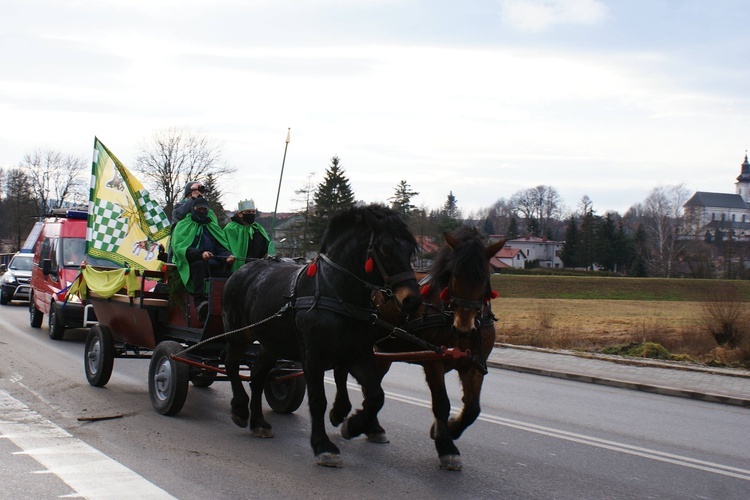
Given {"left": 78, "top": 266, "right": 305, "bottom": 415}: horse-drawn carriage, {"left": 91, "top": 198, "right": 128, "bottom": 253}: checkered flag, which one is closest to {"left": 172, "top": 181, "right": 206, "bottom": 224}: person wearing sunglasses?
{"left": 78, "top": 266, "right": 305, "bottom": 415}: horse-drawn carriage

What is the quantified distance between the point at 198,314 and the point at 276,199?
2.11 meters

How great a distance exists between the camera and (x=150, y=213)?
32.9 ft

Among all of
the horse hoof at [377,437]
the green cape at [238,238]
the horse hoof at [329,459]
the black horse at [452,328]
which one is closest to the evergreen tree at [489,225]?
the green cape at [238,238]

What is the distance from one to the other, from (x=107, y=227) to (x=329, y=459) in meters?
5.29

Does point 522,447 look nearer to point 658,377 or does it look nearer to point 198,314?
point 198,314

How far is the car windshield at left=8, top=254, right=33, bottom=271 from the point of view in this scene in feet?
92.5

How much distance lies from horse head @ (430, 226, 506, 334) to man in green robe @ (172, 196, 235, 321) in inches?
124

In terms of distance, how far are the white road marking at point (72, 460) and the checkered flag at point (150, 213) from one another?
9.60ft

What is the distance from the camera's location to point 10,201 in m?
77.8

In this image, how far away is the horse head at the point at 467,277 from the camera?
19.0 feet

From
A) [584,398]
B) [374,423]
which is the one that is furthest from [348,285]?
[584,398]

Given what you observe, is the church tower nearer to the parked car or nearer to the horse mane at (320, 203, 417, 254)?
the parked car

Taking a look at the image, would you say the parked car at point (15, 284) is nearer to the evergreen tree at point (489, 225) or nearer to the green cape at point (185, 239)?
the green cape at point (185, 239)

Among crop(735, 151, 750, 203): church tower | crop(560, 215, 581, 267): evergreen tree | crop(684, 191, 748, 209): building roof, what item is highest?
crop(735, 151, 750, 203): church tower
